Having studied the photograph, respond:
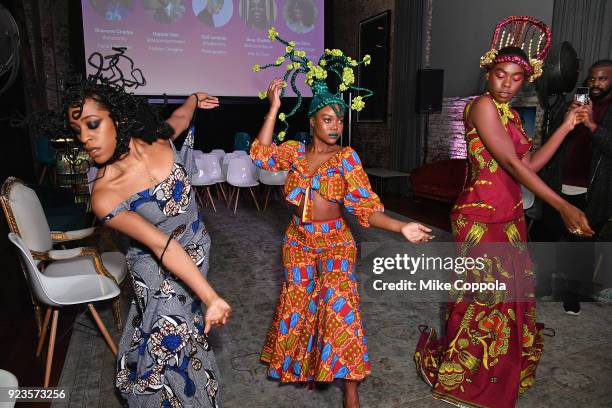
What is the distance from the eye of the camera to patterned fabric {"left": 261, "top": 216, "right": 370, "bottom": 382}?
2.03m

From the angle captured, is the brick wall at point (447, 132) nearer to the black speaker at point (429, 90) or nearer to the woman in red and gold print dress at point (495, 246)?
the black speaker at point (429, 90)

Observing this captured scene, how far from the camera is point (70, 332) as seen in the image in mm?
3031

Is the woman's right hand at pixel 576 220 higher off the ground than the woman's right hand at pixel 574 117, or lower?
lower

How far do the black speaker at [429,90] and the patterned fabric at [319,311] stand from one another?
18.2 feet

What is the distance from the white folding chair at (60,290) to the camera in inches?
87.5

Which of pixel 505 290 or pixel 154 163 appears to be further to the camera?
pixel 505 290

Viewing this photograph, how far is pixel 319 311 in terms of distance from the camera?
211 cm

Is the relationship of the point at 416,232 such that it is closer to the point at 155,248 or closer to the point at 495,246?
the point at 495,246

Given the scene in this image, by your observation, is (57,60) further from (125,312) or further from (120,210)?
(120,210)

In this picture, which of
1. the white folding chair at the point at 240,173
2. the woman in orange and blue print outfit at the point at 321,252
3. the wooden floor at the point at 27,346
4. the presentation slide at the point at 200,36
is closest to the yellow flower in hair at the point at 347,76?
the woman in orange and blue print outfit at the point at 321,252

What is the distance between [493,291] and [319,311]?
0.83m

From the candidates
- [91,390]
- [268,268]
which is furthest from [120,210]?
[268,268]

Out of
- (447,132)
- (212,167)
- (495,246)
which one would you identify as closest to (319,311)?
(495,246)

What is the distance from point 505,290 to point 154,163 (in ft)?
5.48
